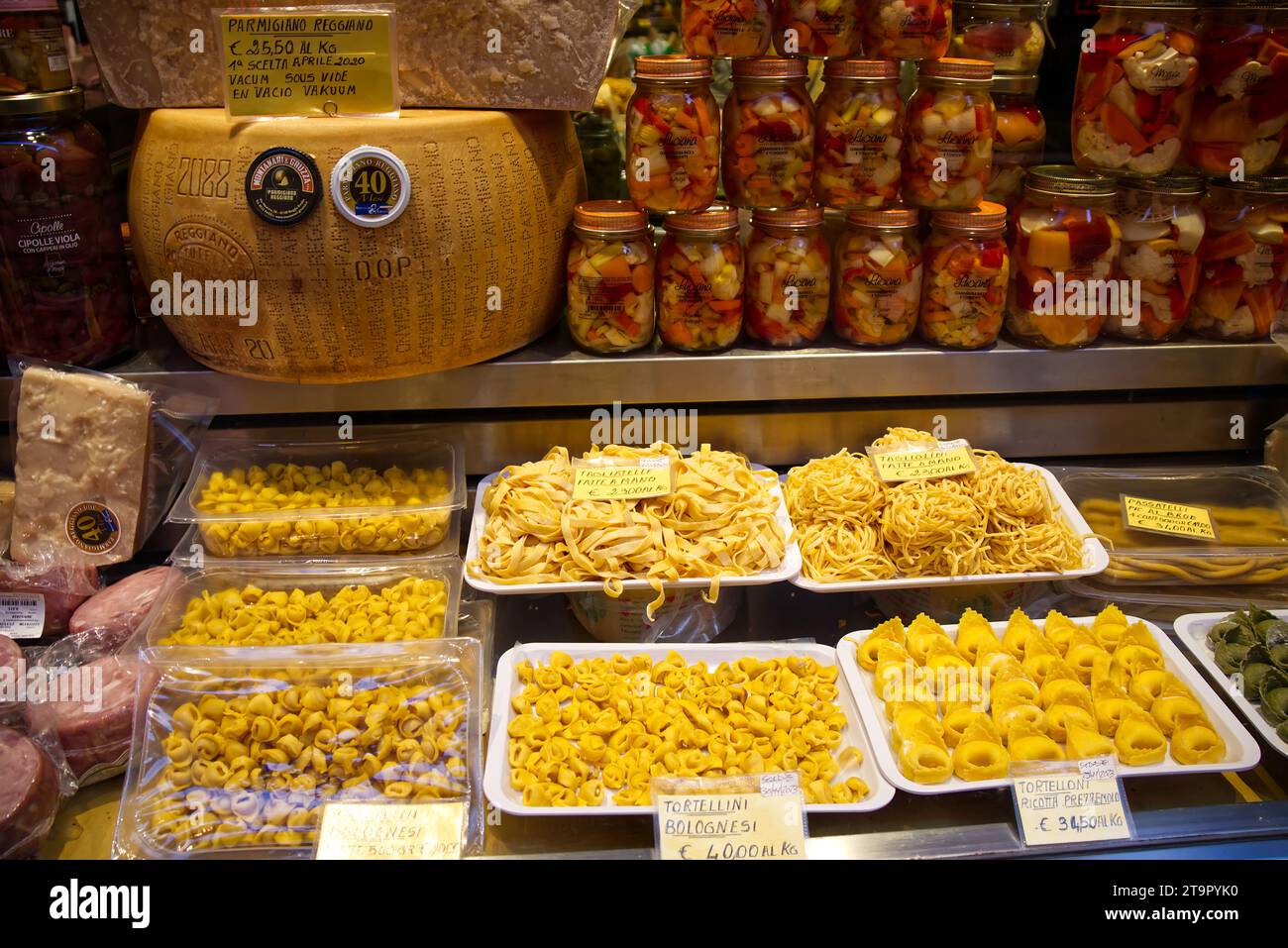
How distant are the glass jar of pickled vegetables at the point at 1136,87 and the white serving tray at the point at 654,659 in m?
1.09

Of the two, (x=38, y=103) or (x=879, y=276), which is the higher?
(x=38, y=103)

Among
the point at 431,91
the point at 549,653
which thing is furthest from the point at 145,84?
the point at 549,653

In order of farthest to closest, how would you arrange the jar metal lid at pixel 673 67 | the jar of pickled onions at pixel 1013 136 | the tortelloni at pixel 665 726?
the jar of pickled onions at pixel 1013 136, the jar metal lid at pixel 673 67, the tortelloni at pixel 665 726

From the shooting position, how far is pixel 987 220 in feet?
6.06

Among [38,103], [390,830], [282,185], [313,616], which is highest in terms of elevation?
[38,103]

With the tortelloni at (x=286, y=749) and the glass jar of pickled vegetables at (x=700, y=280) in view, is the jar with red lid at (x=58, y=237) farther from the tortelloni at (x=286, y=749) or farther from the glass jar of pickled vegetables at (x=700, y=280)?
the glass jar of pickled vegetables at (x=700, y=280)

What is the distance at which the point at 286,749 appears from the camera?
1421 mm

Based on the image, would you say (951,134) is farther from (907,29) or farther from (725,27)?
(725,27)

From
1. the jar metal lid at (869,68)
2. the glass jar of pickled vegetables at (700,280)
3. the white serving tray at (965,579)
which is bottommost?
the white serving tray at (965,579)

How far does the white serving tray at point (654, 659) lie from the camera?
1.36 m

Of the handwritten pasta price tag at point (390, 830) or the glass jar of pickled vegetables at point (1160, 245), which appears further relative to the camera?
the glass jar of pickled vegetables at point (1160, 245)

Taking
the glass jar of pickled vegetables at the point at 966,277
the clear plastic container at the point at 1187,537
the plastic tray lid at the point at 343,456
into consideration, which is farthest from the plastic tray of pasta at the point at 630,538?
the clear plastic container at the point at 1187,537

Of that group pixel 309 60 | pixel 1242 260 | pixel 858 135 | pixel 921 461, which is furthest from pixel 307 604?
pixel 1242 260

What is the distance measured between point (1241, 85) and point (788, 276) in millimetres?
875
